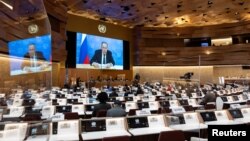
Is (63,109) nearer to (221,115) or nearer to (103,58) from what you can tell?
(221,115)

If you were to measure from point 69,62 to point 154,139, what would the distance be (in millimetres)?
21245

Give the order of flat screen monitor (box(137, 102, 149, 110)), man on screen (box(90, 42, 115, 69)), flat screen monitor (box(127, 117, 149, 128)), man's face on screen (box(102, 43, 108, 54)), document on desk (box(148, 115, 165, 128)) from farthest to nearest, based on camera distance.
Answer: man's face on screen (box(102, 43, 108, 54)) → man on screen (box(90, 42, 115, 69)) → flat screen monitor (box(137, 102, 149, 110)) → document on desk (box(148, 115, 165, 128)) → flat screen monitor (box(127, 117, 149, 128))

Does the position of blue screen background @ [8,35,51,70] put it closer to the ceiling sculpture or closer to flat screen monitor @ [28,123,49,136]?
flat screen monitor @ [28,123,49,136]

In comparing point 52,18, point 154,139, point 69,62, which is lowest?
point 154,139

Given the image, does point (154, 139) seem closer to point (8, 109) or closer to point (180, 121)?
point (180, 121)

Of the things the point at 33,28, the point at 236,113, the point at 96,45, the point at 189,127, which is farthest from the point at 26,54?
the point at 96,45

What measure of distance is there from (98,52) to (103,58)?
94cm

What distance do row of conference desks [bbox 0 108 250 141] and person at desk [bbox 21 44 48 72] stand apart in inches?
142

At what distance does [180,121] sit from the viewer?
649cm

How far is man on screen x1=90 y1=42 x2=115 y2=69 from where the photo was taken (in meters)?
29.4

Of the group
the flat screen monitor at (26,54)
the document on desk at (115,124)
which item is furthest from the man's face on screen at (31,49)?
the document on desk at (115,124)

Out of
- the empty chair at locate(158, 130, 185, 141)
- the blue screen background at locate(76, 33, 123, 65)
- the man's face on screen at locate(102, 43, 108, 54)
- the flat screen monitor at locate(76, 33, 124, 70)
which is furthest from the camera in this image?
the man's face on screen at locate(102, 43, 108, 54)

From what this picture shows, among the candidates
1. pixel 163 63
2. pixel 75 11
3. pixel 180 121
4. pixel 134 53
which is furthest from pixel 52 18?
pixel 180 121

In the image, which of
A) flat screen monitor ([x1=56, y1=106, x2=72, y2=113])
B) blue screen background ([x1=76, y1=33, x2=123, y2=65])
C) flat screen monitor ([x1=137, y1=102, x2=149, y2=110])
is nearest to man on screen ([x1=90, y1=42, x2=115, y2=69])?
blue screen background ([x1=76, y1=33, x2=123, y2=65])
